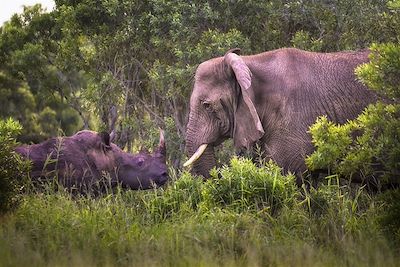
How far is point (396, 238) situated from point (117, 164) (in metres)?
4.95

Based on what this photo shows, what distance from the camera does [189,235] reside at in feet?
26.7

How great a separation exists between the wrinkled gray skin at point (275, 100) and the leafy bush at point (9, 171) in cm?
269

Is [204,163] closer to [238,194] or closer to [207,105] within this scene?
[207,105]

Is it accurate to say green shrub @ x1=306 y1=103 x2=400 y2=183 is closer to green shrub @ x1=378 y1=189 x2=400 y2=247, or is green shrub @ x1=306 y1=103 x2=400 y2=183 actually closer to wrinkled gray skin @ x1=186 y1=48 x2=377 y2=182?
green shrub @ x1=378 y1=189 x2=400 y2=247

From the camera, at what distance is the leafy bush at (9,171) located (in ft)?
30.3

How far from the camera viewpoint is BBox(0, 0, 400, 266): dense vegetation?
7934mm

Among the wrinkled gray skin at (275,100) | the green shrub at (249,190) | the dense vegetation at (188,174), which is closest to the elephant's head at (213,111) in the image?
the wrinkled gray skin at (275,100)

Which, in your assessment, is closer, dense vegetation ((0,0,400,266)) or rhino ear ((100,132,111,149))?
dense vegetation ((0,0,400,266))

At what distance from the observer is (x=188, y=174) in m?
10.2

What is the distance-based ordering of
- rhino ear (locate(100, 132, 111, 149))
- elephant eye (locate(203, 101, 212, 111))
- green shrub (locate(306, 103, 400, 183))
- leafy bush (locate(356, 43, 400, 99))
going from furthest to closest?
1. rhino ear (locate(100, 132, 111, 149))
2. elephant eye (locate(203, 101, 212, 111))
3. green shrub (locate(306, 103, 400, 183))
4. leafy bush (locate(356, 43, 400, 99))

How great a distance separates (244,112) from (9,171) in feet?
11.2

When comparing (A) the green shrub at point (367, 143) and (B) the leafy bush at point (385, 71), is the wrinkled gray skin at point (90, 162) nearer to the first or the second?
(A) the green shrub at point (367, 143)

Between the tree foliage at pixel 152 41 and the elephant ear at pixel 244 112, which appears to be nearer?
the elephant ear at pixel 244 112

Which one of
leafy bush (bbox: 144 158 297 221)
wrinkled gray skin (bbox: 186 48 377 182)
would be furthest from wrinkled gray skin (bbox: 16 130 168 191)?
leafy bush (bbox: 144 158 297 221)
